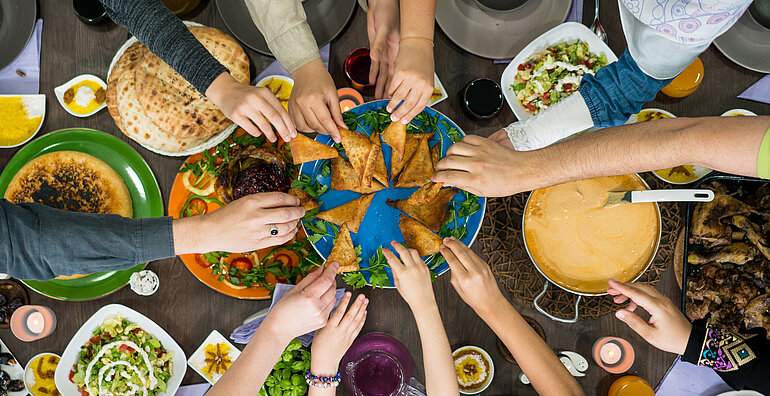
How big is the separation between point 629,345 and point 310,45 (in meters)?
1.73

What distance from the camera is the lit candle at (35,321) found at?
1742 millimetres

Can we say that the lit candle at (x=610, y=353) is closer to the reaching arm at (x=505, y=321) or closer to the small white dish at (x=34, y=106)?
the reaching arm at (x=505, y=321)

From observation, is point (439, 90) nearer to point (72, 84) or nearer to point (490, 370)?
point (490, 370)

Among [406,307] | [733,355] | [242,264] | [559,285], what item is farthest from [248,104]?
[733,355]

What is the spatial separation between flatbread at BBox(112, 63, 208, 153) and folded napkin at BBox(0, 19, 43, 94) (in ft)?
1.64

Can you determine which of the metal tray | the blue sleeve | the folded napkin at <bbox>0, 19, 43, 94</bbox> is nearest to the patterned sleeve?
Answer: the metal tray

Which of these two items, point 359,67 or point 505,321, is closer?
point 505,321

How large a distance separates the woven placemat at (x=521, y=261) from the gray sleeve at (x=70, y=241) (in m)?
1.21

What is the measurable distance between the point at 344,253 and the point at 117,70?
1143 mm

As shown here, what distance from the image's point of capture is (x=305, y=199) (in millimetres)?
1544

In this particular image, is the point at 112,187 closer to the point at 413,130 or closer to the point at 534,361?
the point at 413,130

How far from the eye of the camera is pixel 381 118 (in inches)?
63.1

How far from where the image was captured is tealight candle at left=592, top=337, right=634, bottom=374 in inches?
67.8

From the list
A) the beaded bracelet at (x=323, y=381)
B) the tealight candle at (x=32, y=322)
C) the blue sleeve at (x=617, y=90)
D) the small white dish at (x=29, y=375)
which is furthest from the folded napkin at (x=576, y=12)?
the small white dish at (x=29, y=375)
